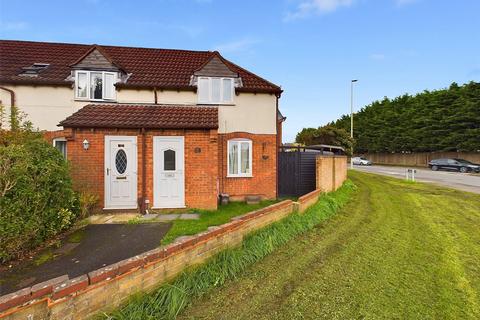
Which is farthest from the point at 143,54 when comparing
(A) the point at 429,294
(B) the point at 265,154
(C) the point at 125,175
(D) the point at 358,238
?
(A) the point at 429,294

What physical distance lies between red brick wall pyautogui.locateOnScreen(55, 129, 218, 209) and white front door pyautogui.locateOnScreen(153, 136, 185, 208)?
145 mm

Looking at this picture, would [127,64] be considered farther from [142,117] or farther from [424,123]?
[424,123]

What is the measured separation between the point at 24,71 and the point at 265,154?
10.7 meters

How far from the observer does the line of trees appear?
32125 mm

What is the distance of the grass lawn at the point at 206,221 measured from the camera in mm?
6111

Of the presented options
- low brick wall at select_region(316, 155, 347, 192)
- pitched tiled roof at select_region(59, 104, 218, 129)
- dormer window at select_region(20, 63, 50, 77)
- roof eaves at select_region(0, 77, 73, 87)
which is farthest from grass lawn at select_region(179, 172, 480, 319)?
dormer window at select_region(20, 63, 50, 77)

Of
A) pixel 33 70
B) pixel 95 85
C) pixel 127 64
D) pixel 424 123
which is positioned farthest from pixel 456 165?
pixel 33 70

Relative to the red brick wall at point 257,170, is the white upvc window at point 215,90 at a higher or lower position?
higher

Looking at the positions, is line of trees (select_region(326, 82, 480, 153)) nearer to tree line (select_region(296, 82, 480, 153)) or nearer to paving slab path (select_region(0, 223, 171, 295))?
tree line (select_region(296, 82, 480, 153))

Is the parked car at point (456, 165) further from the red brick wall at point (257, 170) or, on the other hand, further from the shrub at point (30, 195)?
the shrub at point (30, 195)

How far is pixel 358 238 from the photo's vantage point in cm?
607

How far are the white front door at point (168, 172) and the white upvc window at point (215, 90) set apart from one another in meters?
2.82

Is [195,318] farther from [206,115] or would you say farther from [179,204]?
[206,115]

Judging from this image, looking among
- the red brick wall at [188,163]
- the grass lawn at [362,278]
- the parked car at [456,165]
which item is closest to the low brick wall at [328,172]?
the grass lawn at [362,278]
